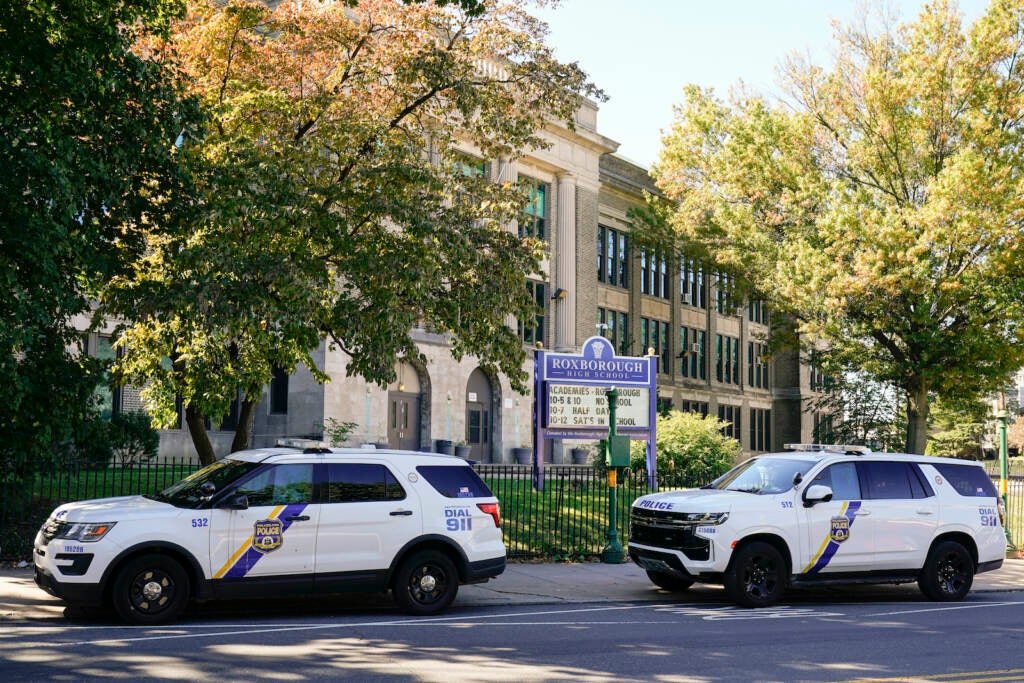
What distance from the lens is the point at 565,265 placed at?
136 ft

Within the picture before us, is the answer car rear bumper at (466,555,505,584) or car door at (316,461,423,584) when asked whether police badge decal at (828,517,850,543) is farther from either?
car door at (316,461,423,584)

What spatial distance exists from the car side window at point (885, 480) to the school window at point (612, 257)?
31.2 metres

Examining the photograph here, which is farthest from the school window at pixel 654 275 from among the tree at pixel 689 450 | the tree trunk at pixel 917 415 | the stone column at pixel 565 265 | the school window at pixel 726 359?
the tree at pixel 689 450

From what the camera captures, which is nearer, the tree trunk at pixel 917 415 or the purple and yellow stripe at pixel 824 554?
the purple and yellow stripe at pixel 824 554

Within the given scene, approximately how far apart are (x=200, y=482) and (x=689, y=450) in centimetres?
1791

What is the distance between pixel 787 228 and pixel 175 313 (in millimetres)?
24665

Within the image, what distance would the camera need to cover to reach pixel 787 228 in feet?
113

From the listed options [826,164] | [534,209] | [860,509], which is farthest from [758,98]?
[860,509]

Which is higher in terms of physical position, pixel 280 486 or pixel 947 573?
pixel 280 486

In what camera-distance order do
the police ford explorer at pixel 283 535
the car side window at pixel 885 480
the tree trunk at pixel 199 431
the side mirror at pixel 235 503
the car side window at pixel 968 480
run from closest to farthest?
the police ford explorer at pixel 283 535 → the side mirror at pixel 235 503 → the car side window at pixel 885 480 → the car side window at pixel 968 480 → the tree trunk at pixel 199 431

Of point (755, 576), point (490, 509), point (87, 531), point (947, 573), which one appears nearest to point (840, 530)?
point (755, 576)

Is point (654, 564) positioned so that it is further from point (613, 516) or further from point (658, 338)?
point (658, 338)

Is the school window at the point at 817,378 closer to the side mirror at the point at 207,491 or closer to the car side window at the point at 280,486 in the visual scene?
the car side window at the point at 280,486

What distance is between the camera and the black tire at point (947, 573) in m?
14.5
